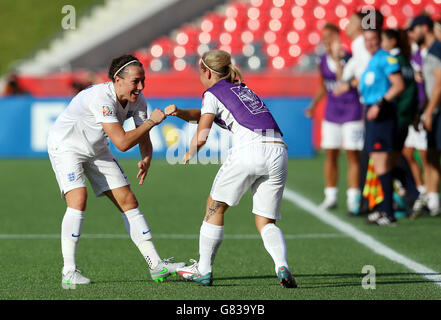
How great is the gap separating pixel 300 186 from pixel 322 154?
565 centimetres

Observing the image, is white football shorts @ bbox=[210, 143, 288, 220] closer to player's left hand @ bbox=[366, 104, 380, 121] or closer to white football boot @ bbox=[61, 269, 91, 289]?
white football boot @ bbox=[61, 269, 91, 289]

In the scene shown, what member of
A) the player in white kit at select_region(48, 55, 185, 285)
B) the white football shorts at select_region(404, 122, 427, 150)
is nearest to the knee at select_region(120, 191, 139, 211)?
the player in white kit at select_region(48, 55, 185, 285)

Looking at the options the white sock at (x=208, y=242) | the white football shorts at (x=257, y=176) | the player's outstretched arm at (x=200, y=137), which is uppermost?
the player's outstretched arm at (x=200, y=137)

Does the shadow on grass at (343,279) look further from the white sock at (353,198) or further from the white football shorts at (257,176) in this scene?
the white sock at (353,198)

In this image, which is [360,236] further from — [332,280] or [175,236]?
[332,280]

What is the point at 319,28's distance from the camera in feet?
82.1

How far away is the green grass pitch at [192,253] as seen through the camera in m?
5.99

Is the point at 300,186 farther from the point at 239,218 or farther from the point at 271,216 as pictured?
the point at 271,216

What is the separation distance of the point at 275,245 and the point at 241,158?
0.64m

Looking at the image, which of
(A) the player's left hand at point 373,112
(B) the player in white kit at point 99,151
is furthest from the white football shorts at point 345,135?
(B) the player in white kit at point 99,151

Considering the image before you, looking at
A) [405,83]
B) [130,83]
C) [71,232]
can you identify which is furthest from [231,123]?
[405,83]

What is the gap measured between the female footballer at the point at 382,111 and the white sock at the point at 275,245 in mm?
3531

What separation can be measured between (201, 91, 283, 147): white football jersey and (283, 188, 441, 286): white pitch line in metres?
1.68

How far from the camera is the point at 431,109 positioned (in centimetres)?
1005
